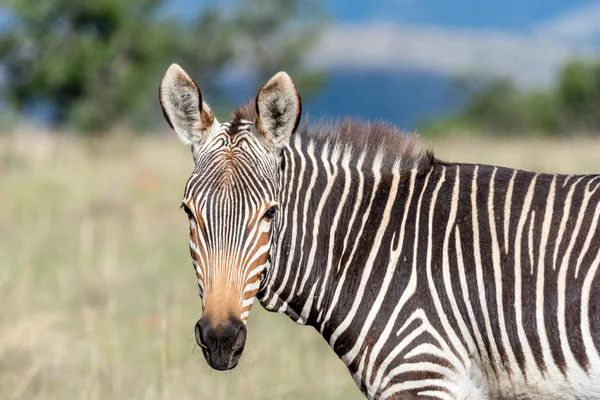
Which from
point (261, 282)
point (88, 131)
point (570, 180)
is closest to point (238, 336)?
point (261, 282)

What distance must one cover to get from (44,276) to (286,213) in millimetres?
7265

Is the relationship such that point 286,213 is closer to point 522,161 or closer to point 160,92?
point 160,92

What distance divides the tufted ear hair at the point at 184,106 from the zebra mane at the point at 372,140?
0.89ft

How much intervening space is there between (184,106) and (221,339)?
4.06ft

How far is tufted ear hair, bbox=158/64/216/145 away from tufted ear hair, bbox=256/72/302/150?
11.9 inches

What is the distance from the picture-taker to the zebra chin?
352 cm

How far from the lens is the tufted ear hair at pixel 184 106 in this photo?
156 inches

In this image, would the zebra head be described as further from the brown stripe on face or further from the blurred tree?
the blurred tree

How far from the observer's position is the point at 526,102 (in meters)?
61.7

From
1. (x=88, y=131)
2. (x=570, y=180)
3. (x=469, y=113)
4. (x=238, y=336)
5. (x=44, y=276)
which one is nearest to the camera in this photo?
(x=238, y=336)

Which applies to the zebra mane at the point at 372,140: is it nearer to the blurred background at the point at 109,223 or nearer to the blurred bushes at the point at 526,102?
the blurred background at the point at 109,223

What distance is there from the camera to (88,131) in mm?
28516

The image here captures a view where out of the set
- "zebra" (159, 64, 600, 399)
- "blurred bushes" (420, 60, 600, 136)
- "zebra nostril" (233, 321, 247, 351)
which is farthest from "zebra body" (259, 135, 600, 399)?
"blurred bushes" (420, 60, 600, 136)

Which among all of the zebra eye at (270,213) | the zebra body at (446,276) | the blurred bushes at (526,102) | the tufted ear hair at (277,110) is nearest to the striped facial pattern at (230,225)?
the zebra eye at (270,213)
